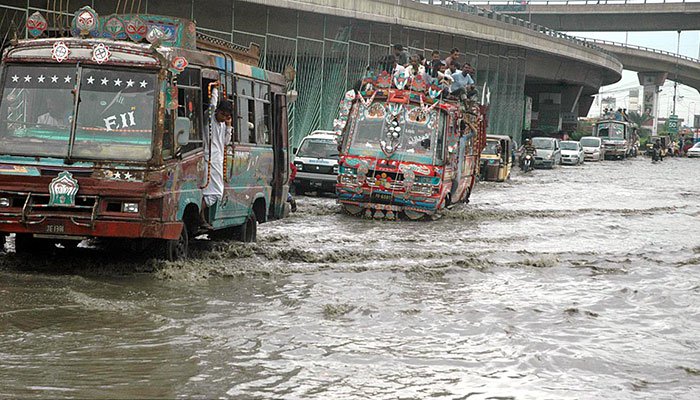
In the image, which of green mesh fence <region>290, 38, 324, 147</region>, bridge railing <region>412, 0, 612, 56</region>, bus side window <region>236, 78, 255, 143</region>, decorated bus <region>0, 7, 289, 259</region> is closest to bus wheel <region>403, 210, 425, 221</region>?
bus side window <region>236, 78, 255, 143</region>

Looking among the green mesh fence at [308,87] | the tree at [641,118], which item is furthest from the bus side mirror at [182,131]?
the tree at [641,118]

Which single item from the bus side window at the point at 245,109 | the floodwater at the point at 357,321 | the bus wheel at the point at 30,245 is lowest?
the floodwater at the point at 357,321

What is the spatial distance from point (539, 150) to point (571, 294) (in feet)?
130

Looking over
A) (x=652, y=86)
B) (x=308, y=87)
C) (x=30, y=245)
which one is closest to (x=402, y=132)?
(x=30, y=245)

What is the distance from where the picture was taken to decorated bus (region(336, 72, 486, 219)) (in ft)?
68.4

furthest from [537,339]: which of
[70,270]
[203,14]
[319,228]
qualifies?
[203,14]

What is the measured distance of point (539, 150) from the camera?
5156 centimetres

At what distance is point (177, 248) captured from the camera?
39.7ft

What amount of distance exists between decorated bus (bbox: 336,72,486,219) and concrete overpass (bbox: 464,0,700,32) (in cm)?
5539

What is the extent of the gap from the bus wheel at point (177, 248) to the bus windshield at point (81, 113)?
1229mm

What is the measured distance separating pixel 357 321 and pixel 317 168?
16421 mm

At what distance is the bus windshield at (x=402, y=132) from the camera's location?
20984mm

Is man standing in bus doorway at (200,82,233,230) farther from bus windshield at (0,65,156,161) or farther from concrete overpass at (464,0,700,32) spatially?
concrete overpass at (464,0,700,32)

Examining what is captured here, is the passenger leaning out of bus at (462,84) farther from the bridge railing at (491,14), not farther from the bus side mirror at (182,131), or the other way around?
the bridge railing at (491,14)
